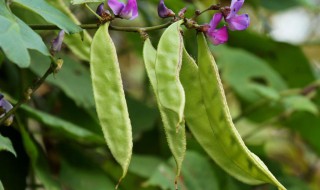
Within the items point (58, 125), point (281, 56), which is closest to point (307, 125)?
point (281, 56)

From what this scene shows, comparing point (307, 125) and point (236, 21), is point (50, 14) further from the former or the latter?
point (307, 125)

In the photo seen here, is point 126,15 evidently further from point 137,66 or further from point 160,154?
point 137,66

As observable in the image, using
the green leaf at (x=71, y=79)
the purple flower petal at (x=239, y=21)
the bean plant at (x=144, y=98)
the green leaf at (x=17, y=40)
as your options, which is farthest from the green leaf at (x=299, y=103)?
the green leaf at (x=17, y=40)

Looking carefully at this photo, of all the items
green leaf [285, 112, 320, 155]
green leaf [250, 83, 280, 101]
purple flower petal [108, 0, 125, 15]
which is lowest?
green leaf [285, 112, 320, 155]

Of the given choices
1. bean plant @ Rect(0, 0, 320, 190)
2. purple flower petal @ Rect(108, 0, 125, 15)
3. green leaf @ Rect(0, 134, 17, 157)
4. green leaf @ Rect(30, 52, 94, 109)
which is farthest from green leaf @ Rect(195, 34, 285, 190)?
green leaf @ Rect(30, 52, 94, 109)

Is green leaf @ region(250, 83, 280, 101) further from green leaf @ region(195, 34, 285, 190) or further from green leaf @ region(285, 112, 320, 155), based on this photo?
green leaf @ region(195, 34, 285, 190)

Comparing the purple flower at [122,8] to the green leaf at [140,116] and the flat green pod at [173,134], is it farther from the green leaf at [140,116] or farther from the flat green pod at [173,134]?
the green leaf at [140,116]
